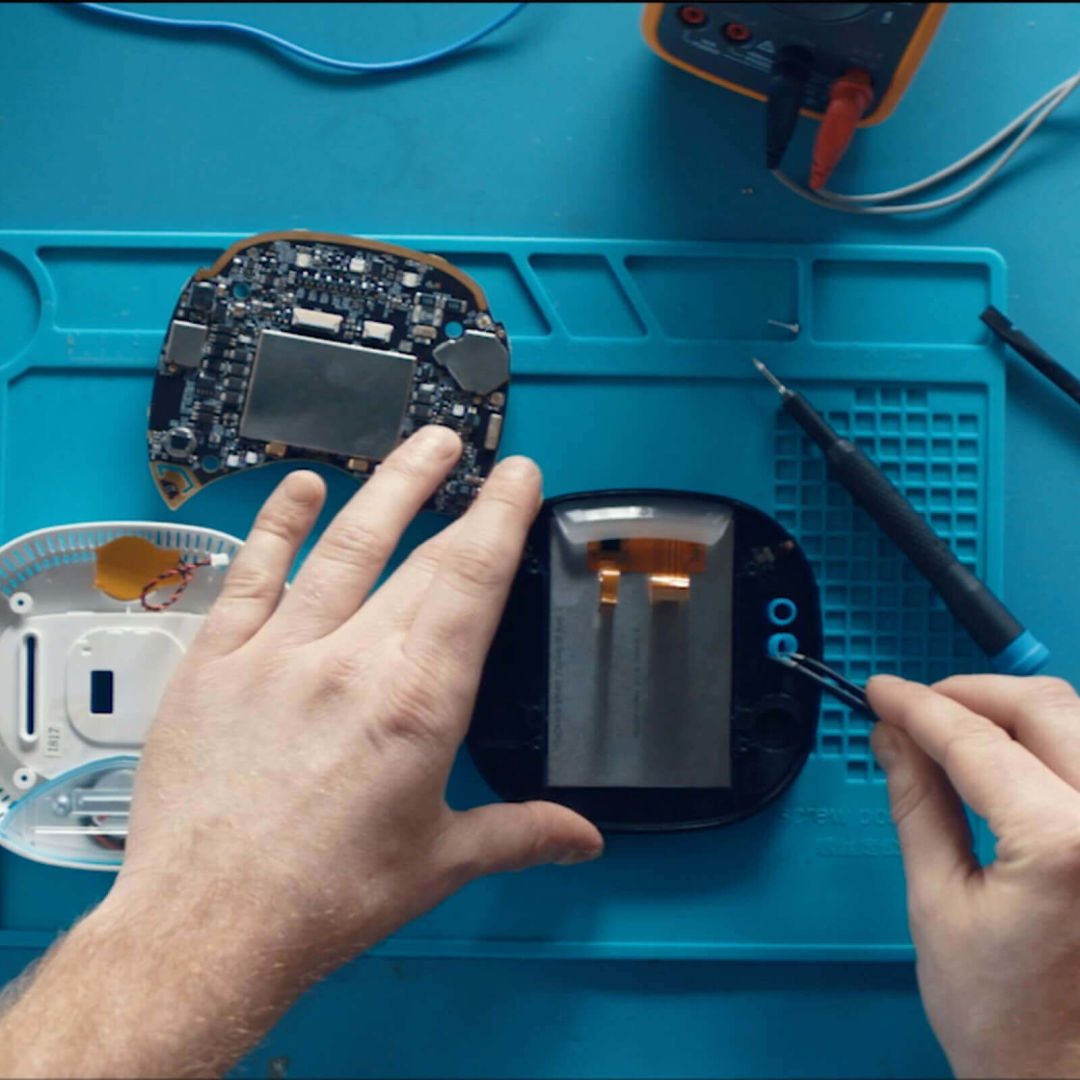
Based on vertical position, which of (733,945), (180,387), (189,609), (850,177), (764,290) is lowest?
(733,945)

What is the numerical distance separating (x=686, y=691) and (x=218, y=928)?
45cm

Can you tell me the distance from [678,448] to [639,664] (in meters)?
0.22

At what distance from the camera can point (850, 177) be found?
1.00 m

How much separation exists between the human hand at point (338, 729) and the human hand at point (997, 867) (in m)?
0.31

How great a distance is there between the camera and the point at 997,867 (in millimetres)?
743

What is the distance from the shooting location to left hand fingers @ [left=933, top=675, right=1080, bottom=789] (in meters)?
0.77

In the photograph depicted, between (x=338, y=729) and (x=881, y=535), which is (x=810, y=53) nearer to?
(x=881, y=535)

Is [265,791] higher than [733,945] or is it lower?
higher

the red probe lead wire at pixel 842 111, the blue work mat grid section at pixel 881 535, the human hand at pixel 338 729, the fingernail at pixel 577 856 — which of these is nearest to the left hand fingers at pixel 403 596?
the human hand at pixel 338 729

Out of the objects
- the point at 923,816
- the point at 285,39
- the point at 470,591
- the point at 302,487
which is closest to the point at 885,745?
the point at 923,816

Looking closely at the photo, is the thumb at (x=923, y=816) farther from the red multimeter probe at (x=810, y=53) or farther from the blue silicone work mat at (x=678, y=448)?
the red multimeter probe at (x=810, y=53)

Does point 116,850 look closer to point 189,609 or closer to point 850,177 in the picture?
point 189,609

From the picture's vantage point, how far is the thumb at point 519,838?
80cm

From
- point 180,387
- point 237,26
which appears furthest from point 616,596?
point 237,26
